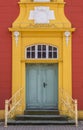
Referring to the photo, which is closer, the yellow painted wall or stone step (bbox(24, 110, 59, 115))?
stone step (bbox(24, 110, 59, 115))

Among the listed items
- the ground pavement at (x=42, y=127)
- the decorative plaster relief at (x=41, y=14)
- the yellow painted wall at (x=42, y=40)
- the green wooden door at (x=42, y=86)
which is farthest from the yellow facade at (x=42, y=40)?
the ground pavement at (x=42, y=127)

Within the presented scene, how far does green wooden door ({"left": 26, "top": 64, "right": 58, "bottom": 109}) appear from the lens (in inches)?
825

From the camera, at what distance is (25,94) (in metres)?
20.8

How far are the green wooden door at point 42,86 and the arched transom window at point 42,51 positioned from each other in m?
0.51

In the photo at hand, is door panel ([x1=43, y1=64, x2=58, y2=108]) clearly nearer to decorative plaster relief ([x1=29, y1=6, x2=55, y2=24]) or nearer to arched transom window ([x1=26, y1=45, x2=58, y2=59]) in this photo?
arched transom window ([x1=26, y1=45, x2=58, y2=59])

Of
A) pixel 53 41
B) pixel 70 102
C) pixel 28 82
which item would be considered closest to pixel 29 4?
pixel 53 41

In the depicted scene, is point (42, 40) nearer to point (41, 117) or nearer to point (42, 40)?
point (42, 40)

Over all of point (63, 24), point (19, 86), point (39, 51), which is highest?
point (63, 24)

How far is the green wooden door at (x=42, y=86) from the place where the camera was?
825 inches

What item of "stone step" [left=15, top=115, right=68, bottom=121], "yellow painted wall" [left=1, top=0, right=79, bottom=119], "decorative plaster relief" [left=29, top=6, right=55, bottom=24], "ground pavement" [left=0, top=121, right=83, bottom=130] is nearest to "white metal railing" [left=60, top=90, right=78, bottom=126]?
"yellow painted wall" [left=1, top=0, right=79, bottom=119]

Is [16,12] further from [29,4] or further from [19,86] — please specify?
[19,86]

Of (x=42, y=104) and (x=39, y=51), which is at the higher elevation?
(x=39, y=51)

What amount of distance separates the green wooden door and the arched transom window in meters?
0.51

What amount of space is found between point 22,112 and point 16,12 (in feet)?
16.0
